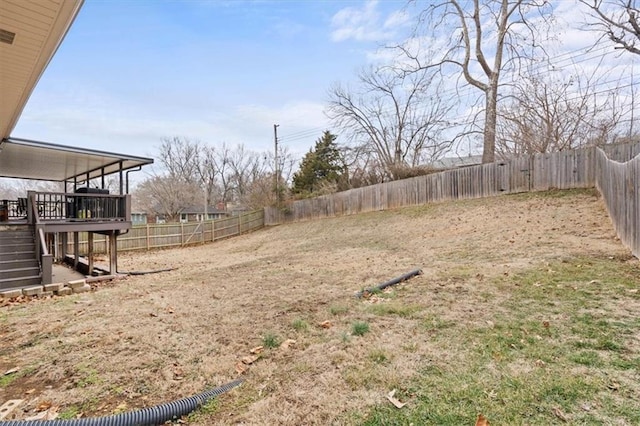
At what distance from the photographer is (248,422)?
7.18 feet

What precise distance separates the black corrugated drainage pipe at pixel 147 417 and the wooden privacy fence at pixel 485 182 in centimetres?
1173

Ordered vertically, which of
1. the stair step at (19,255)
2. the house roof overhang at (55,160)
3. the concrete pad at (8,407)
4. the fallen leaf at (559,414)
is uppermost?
the house roof overhang at (55,160)

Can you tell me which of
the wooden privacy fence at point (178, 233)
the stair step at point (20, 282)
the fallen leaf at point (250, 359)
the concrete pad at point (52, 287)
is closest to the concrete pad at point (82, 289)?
the concrete pad at point (52, 287)

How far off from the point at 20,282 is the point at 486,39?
20.0 m

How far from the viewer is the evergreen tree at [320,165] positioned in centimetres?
2800

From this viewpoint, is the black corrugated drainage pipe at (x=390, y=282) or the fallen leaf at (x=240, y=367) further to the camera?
the black corrugated drainage pipe at (x=390, y=282)

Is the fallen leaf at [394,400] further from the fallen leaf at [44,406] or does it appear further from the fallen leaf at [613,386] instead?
the fallen leaf at [44,406]

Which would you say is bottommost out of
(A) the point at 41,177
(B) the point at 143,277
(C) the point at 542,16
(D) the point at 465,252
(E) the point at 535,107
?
(B) the point at 143,277

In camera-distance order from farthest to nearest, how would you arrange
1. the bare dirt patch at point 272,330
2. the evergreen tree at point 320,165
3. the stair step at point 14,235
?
the evergreen tree at point 320,165 < the stair step at point 14,235 < the bare dirt patch at point 272,330

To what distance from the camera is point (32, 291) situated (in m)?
6.75

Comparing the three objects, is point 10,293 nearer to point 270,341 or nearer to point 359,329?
point 270,341

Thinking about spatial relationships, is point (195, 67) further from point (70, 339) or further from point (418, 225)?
point (70, 339)

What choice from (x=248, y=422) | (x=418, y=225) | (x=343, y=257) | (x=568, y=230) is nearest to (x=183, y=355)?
(x=248, y=422)

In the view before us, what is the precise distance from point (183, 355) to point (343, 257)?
20.0 ft
